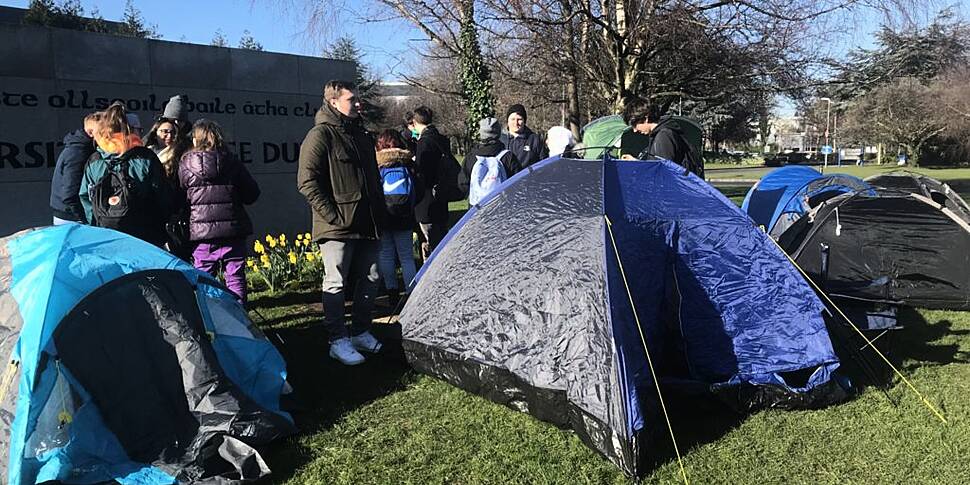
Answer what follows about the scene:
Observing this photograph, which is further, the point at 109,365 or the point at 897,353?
the point at 897,353

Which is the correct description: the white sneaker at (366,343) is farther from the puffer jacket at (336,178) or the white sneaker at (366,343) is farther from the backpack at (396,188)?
the backpack at (396,188)

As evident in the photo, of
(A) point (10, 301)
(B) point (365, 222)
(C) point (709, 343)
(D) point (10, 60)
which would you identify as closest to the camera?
(A) point (10, 301)

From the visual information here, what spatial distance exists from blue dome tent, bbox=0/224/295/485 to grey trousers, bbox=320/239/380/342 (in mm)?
904

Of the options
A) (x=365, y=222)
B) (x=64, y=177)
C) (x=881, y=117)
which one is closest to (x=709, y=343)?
(x=365, y=222)

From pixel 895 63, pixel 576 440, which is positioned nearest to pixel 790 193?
pixel 576 440

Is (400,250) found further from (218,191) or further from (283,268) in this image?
(283,268)

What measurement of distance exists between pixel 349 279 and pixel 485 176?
143 centimetres

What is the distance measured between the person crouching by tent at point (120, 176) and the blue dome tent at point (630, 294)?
→ 193cm

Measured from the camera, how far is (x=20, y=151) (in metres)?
6.80

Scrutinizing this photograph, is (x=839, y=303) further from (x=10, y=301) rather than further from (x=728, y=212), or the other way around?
(x=10, y=301)

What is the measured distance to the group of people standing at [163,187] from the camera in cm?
402

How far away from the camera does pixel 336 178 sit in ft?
14.2

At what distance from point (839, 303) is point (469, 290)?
264 cm

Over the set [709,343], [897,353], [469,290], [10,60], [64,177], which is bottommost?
[897,353]
